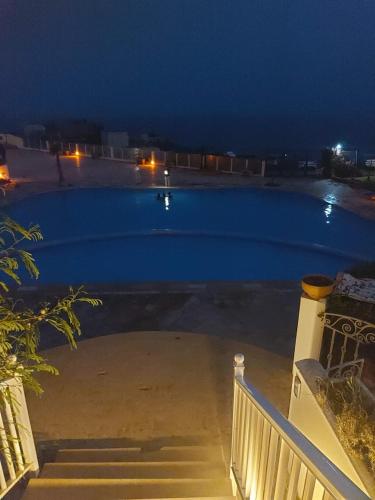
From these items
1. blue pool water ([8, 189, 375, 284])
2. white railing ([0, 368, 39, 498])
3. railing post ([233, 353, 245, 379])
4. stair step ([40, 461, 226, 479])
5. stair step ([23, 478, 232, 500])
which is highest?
railing post ([233, 353, 245, 379])

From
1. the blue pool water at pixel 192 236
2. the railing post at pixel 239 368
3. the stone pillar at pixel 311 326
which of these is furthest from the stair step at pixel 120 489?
the blue pool water at pixel 192 236

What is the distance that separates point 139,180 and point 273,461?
13.8 metres

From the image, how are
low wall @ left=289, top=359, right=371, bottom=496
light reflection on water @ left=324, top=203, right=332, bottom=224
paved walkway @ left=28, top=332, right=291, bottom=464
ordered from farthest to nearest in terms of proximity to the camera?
1. light reflection on water @ left=324, top=203, right=332, bottom=224
2. paved walkway @ left=28, top=332, right=291, bottom=464
3. low wall @ left=289, top=359, right=371, bottom=496

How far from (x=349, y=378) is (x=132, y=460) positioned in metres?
1.69

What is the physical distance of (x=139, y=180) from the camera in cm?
1455

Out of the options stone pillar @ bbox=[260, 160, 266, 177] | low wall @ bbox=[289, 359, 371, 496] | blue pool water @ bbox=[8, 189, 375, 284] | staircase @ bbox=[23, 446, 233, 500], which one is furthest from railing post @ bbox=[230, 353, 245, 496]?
stone pillar @ bbox=[260, 160, 266, 177]

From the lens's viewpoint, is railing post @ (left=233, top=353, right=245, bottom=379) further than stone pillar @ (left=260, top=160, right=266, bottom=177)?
No

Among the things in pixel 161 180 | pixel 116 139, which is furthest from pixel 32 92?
pixel 161 180

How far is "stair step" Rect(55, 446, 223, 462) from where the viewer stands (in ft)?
8.89

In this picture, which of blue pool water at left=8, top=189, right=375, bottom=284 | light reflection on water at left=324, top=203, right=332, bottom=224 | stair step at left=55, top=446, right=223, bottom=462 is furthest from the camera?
light reflection on water at left=324, top=203, right=332, bottom=224

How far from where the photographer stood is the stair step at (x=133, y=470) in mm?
2406

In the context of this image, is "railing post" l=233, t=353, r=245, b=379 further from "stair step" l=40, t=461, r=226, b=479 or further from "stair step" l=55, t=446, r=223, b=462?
"stair step" l=55, t=446, r=223, b=462

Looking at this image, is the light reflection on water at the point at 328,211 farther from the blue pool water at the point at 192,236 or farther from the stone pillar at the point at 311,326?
the stone pillar at the point at 311,326

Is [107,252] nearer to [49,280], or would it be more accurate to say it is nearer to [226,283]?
[49,280]
